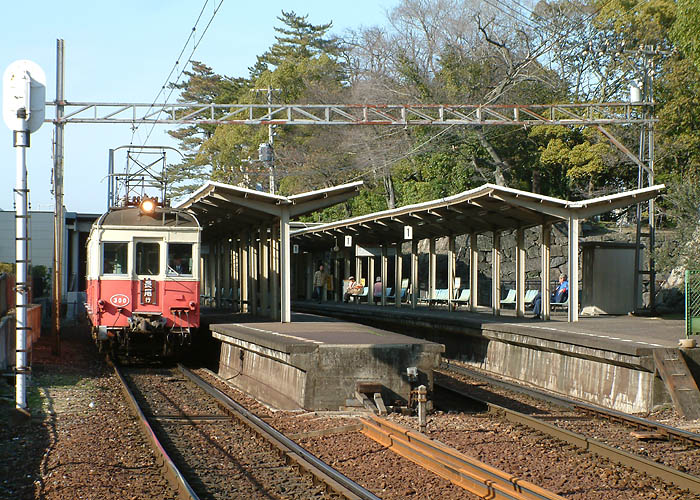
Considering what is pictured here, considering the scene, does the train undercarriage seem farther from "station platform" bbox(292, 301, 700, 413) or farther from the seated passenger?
"station platform" bbox(292, 301, 700, 413)

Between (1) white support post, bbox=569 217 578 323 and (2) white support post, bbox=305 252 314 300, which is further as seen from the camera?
(2) white support post, bbox=305 252 314 300

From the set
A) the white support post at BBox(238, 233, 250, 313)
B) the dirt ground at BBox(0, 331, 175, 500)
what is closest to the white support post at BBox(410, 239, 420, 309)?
the white support post at BBox(238, 233, 250, 313)

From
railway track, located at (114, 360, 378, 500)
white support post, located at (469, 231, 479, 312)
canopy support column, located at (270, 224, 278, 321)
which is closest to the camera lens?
railway track, located at (114, 360, 378, 500)

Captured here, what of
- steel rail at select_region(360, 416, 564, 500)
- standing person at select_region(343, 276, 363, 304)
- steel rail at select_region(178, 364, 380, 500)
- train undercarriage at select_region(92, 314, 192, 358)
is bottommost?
steel rail at select_region(178, 364, 380, 500)

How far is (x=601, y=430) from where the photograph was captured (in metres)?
9.81

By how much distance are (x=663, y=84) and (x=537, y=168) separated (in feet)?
26.7

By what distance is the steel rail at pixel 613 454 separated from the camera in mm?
7016

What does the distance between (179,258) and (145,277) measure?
2.46 ft

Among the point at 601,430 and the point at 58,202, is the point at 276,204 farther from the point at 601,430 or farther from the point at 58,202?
the point at 601,430

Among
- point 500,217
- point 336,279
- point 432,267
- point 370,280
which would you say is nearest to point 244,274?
point 432,267

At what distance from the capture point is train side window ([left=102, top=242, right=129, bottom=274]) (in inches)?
631

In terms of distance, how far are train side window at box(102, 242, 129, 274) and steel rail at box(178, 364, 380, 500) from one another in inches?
194

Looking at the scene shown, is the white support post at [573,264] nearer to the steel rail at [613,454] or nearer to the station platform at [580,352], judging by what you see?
the station platform at [580,352]

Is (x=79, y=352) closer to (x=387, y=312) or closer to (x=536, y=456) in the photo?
(x=387, y=312)
